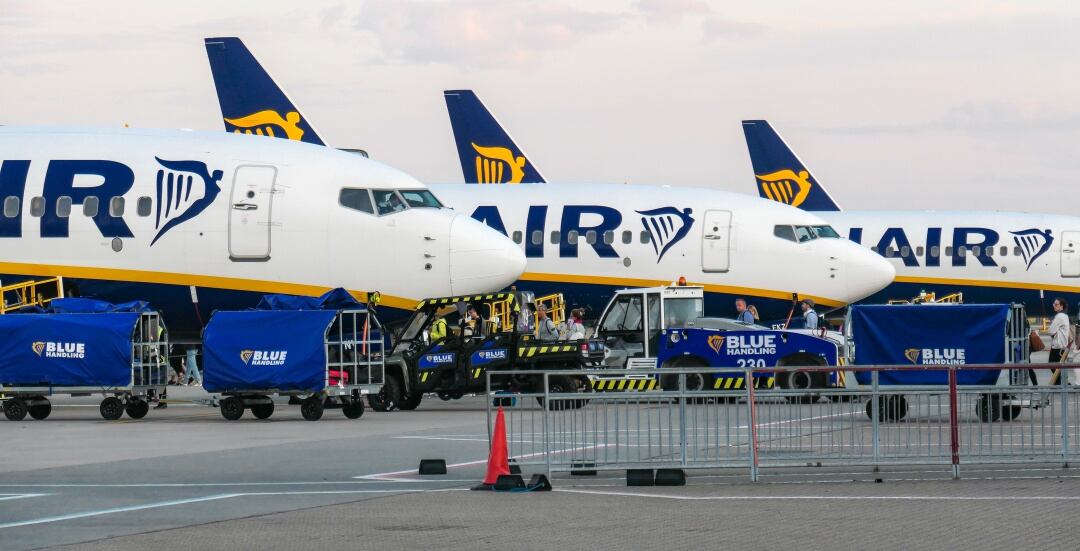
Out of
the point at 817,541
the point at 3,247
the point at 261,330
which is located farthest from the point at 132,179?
the point at 817,541

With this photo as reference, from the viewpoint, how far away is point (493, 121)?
51969 mm

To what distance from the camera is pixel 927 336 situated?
2409 centimetres

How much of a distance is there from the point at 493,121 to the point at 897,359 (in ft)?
95.9

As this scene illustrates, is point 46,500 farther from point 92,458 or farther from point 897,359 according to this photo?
point 897,359

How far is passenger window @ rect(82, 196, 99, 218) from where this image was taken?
28.6 metres

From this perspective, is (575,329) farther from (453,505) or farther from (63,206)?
(453,505)

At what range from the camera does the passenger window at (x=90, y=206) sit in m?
28.6

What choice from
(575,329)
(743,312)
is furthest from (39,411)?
(743,312)

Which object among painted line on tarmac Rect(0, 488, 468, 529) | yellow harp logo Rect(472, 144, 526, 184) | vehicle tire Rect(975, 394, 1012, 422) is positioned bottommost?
painted line on tarmac Rect(0, 488, 468, 529)

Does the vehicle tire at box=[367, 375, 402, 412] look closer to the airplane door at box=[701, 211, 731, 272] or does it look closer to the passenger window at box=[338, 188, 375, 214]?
the passenger window at box=[338, 188, 375, 214]

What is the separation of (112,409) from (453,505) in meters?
13.2

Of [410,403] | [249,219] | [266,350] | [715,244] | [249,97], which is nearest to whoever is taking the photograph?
[266,350]

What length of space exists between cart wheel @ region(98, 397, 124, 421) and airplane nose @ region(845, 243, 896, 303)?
18.6m

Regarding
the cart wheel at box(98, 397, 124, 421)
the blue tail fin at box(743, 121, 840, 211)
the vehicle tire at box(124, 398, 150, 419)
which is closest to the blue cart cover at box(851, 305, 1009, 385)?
the vehicle tire at box(124, 398, 150, 419)
